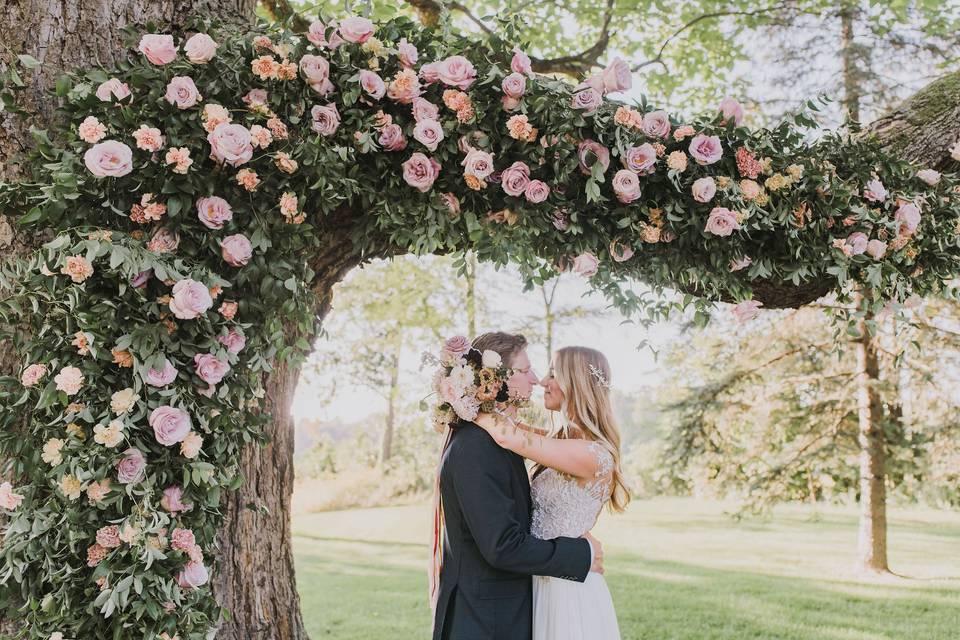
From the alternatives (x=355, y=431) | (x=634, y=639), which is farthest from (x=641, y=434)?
(x=634, y=639)

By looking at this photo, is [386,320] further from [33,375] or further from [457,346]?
[33,375]

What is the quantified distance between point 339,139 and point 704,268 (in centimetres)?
170

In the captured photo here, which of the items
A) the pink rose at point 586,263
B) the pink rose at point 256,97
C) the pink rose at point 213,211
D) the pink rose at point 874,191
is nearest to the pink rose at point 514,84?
the pink rose at point 586,263

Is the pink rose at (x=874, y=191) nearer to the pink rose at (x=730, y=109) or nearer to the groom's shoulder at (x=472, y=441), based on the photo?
the pink rose at (x=730, y=109)

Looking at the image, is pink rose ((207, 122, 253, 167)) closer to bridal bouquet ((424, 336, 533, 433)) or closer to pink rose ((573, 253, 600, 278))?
bridal bouquet ((424, 336, 533, 433))

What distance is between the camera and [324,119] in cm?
288

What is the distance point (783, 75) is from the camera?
36.1 feet

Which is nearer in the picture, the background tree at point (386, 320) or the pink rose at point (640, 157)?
the pink rose at point (640, 157)

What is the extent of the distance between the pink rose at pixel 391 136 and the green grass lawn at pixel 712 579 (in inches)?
227

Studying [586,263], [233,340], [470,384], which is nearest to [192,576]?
[233,340]

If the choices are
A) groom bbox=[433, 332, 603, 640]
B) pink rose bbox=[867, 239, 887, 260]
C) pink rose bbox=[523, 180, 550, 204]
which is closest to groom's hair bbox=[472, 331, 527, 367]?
groom bbox=[433, 332, 603, 640]

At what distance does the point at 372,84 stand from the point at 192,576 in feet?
6.29

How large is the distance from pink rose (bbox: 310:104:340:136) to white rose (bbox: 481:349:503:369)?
103 cm

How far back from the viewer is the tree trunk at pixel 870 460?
10.2 m
